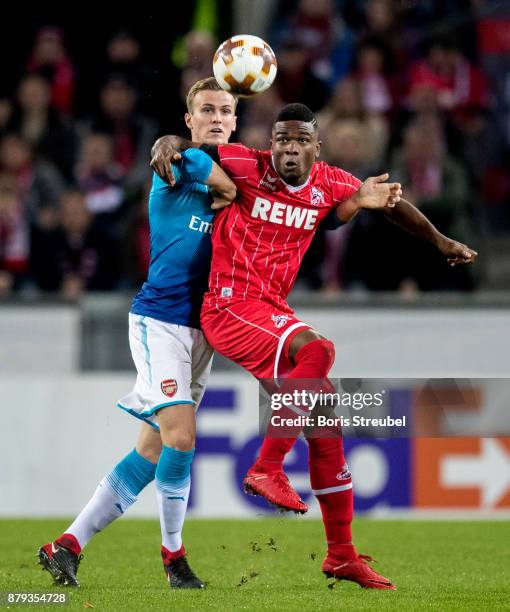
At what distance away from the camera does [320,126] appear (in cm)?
1153

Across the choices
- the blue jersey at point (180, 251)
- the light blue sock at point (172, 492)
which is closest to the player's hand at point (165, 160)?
the blue jersey at point (180, 251)

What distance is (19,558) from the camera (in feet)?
25.0

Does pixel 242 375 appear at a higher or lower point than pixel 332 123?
lower

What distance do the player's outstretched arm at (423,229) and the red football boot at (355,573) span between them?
1.51 metres

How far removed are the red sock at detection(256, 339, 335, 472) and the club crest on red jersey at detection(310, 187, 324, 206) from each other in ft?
2.39

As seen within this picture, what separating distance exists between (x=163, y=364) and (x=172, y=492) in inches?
24.3

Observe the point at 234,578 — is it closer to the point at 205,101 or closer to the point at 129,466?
the point at 129,466

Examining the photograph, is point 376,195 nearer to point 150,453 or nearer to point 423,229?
point 423,229

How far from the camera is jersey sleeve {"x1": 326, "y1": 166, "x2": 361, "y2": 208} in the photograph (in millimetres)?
6316

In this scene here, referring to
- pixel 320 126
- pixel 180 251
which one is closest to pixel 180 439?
pixel 180 251

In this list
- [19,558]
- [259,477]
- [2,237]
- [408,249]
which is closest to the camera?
[259,477]

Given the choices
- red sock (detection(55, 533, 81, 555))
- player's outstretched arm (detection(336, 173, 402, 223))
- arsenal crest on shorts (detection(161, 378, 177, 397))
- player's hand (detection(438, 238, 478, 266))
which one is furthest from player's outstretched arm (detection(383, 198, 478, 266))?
red sock (detection(55, 533, 81, 555))

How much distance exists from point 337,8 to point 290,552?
661cm

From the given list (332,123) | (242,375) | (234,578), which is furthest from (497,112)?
(234,578)
